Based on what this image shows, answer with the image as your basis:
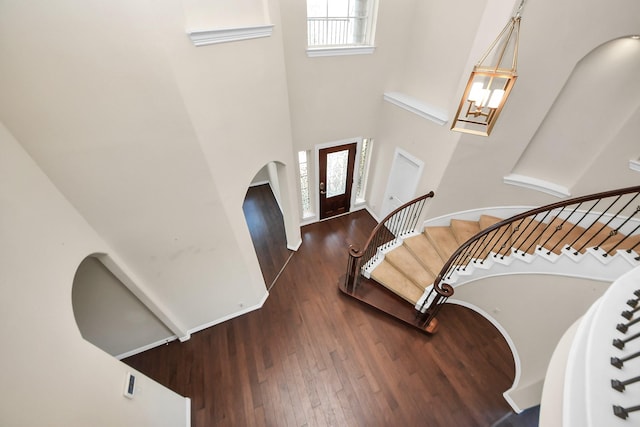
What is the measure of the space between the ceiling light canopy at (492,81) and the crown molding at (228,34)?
Answer: 216cm

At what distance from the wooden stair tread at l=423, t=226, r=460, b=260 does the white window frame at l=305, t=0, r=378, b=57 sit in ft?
11.1

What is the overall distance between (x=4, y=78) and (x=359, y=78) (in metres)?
4.22

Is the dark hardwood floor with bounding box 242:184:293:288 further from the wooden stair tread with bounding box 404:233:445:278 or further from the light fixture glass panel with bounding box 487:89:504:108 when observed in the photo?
the light fixture glass panel with bounding box 487:89:504:108

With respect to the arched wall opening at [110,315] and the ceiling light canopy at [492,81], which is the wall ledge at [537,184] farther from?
the arched wall opening at [110,315]

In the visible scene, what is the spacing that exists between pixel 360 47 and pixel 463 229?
11.9ft

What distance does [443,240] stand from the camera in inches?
171

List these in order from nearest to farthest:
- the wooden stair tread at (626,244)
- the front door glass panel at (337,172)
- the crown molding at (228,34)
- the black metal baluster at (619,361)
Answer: the black metal baluster at (619,361) < the crown molding at (228,34) < the wooden stair tread at (626,244) < the front door glass panel at (337,172)

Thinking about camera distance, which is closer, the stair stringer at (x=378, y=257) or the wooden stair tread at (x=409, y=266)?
the wooden stair tread at (x=409, y=266)

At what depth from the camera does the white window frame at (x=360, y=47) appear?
12.4ft

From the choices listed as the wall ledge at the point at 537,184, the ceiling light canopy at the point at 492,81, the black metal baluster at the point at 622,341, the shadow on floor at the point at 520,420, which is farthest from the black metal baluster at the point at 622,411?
the wall ledge at the point at 537,184

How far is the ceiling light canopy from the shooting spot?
6.56 ft

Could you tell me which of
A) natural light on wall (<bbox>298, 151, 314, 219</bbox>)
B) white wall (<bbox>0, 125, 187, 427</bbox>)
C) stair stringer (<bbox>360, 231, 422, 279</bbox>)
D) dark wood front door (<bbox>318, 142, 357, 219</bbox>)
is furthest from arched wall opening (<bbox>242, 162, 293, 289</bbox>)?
white wall (<bbox>0, 125, 187, 427</bbox>)

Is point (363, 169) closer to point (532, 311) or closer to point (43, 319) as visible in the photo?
point (532, 311)

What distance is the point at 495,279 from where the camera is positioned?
365 cm
